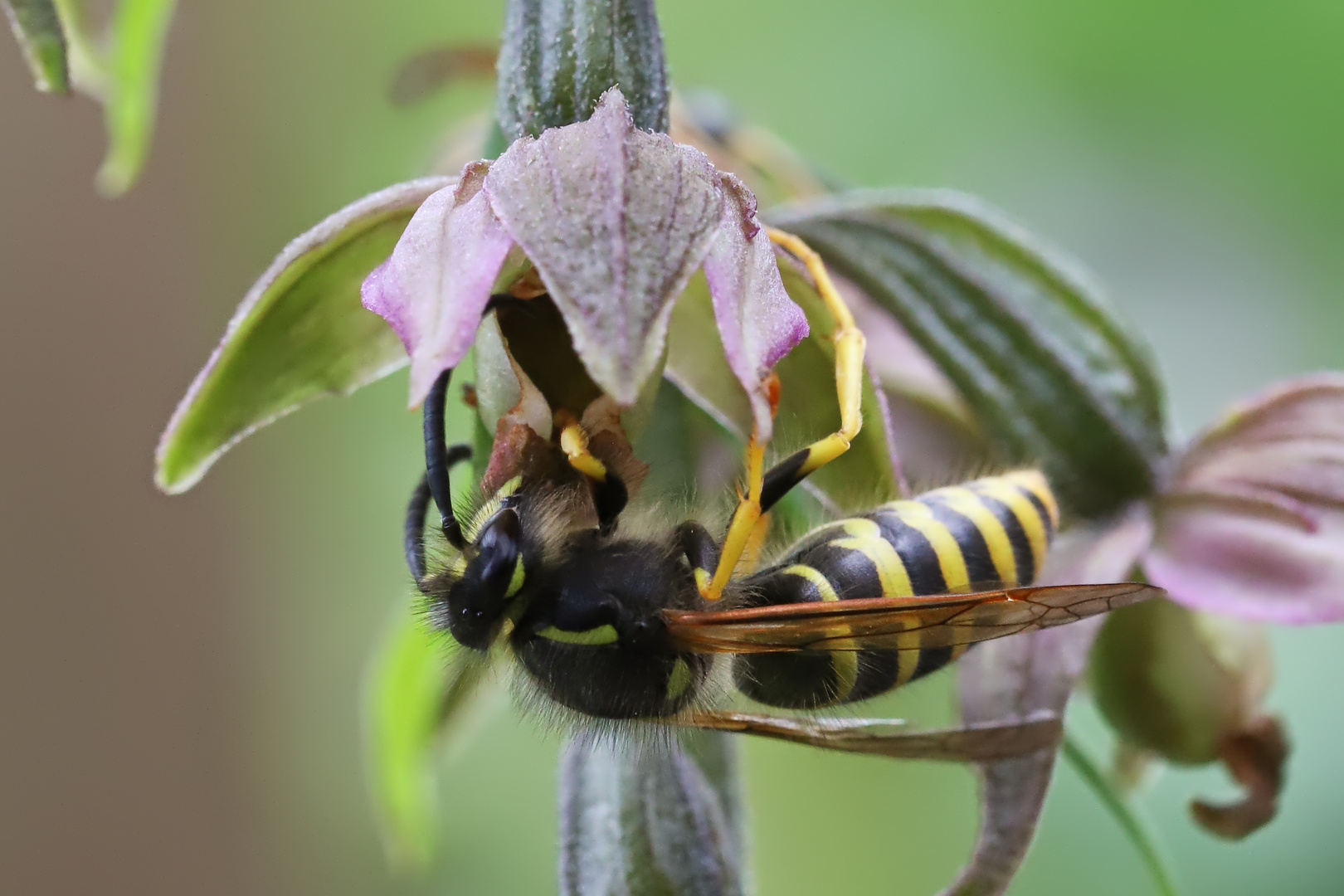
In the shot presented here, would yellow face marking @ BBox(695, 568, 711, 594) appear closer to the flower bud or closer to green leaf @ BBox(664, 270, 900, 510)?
green leaf @ BBox(664, 270, 900, 510)

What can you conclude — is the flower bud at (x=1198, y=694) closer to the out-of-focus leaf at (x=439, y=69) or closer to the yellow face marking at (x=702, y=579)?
the yellow face marking at (x=702, y=579)

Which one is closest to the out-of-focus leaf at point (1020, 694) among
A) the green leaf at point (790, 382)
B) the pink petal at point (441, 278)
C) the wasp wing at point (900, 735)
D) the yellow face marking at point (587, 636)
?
the wasp wing at point (900, 735)

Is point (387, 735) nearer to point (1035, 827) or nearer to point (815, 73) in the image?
point (1035, 827)

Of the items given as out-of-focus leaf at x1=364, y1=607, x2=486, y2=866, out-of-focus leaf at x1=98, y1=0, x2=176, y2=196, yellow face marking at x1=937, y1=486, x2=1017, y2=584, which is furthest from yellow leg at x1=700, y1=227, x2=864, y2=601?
out-of-focus leaf at x1=98, y1=0, x2=176, y2=196

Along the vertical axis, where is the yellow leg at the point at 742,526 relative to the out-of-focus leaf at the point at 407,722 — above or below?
above

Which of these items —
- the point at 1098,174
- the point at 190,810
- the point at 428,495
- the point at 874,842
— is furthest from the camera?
the point at 190,810

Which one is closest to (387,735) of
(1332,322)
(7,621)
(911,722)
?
(911,722)
